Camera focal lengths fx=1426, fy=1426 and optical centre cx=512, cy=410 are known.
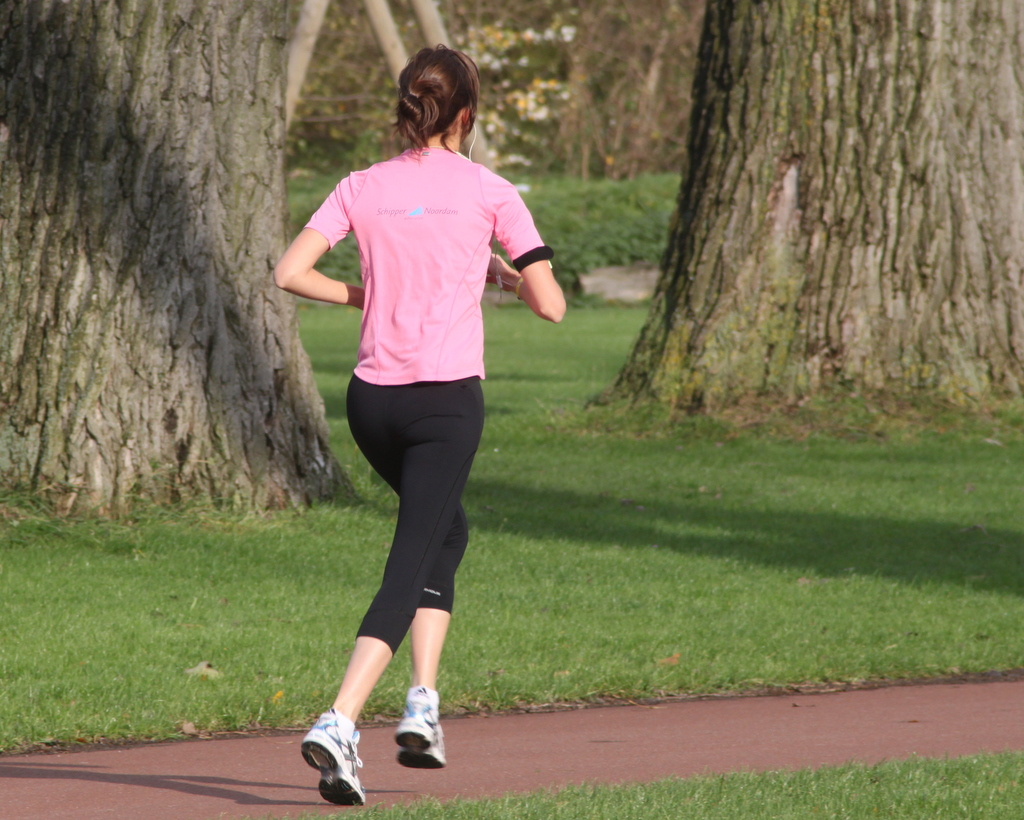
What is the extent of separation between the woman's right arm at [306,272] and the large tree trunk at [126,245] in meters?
3.79

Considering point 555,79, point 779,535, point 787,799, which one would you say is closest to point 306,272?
point 787,799

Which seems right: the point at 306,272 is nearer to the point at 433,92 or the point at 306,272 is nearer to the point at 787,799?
the point at 433,92

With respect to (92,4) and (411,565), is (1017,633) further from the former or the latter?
(92,4)

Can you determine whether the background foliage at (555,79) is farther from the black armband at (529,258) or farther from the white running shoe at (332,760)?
the white running shoe at (332,760)

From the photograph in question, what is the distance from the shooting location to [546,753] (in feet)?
14.7

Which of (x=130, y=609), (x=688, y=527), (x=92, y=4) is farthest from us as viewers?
(x=688, y=527)

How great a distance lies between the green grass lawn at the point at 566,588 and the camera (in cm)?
515

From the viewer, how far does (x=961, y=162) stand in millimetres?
11430

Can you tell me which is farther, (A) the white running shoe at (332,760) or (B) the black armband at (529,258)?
(B) the black armband at (529,258)

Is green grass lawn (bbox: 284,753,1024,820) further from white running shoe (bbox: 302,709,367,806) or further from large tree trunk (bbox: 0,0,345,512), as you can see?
Answer: large tree trunk (bbox: 0,0,345,512)

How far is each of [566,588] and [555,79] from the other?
31151mm

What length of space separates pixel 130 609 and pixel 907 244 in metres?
7.43

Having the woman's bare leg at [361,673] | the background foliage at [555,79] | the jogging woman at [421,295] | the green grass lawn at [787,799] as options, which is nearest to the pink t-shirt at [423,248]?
the jogging woman at [421,295]

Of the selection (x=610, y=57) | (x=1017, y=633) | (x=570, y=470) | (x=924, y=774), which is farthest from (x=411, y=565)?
(x=610, y=57)
